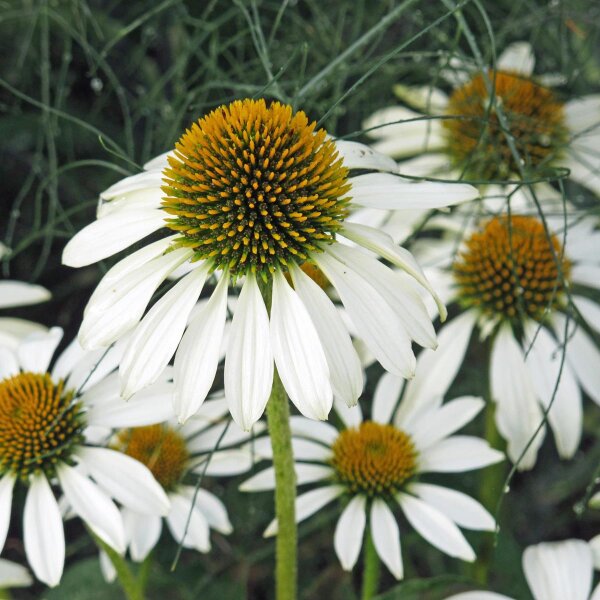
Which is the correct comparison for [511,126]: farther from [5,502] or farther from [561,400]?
[5,502]

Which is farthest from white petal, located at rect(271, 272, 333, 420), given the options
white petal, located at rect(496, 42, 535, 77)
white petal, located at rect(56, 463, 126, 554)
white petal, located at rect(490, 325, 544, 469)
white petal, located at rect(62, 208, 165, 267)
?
white petal, located at rect(496, 42, 535, 77)

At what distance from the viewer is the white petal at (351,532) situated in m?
0.67

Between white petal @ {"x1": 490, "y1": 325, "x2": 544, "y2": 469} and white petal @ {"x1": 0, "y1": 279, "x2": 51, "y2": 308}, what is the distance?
0.50 meters

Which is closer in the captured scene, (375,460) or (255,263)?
(255,263)

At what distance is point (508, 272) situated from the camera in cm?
88

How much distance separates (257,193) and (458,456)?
330 mm

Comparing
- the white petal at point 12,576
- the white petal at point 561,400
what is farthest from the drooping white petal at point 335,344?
the white petal at point 12,576

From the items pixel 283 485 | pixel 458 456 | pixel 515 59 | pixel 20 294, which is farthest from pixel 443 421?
pixel 515 59

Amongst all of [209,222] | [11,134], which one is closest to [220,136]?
[209,222]

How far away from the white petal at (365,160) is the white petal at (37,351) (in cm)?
31

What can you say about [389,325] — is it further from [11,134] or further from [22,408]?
[11,134]

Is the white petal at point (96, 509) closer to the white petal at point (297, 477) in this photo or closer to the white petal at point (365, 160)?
the white petal at point (297, 477)

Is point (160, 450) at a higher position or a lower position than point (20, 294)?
lower

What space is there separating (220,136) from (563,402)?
45 cm
